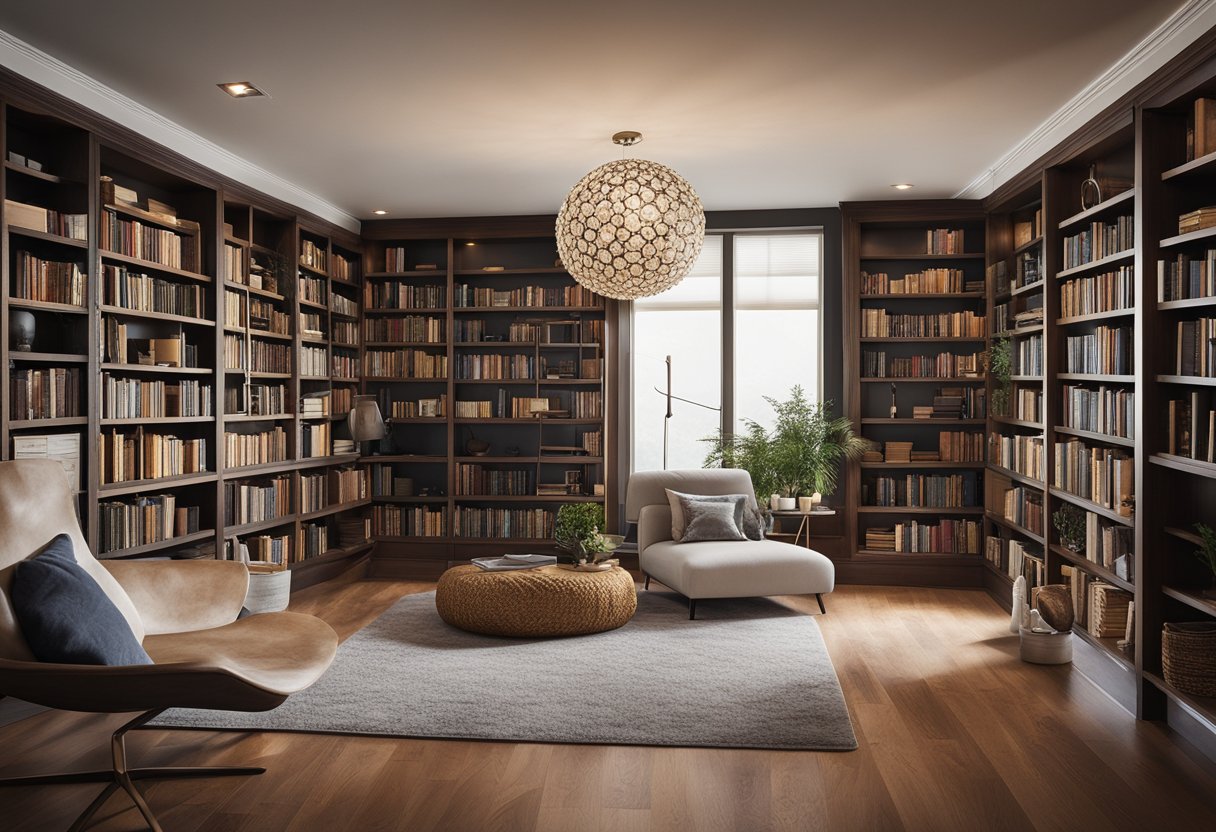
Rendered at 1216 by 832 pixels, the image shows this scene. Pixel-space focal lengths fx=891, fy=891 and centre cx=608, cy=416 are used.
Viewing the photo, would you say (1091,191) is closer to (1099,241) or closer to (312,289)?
(1099,241)

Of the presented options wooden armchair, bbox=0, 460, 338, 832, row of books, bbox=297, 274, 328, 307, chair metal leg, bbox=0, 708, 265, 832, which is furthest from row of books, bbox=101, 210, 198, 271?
chair metal leg, bbox=0, 708, 265, 832

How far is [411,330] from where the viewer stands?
716 centimetres

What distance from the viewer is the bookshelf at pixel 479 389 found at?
23.0ft

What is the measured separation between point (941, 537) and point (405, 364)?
14.1ft

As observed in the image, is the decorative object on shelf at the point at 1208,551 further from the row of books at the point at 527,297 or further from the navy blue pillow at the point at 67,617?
the row of books at the point at 527,297

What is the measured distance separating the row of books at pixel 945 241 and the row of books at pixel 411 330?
11.4ft

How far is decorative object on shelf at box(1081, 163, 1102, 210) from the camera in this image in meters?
4.61

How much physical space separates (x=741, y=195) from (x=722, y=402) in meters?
1.59

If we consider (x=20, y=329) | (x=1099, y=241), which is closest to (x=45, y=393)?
(x=20, y=329)

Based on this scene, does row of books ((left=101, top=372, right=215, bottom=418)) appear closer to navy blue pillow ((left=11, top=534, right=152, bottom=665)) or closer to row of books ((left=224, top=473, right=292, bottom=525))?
row of books ((left=224, top=473, right=292, bottom=525))

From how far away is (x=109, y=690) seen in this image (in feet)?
8.15

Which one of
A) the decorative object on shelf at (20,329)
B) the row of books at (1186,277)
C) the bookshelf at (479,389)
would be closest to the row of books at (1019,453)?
the row of books at (1186,277)

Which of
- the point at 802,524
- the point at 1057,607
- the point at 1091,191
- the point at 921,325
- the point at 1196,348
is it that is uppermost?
the point at 1091,191

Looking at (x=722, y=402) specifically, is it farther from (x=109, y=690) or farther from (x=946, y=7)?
(x=109, y=690)
